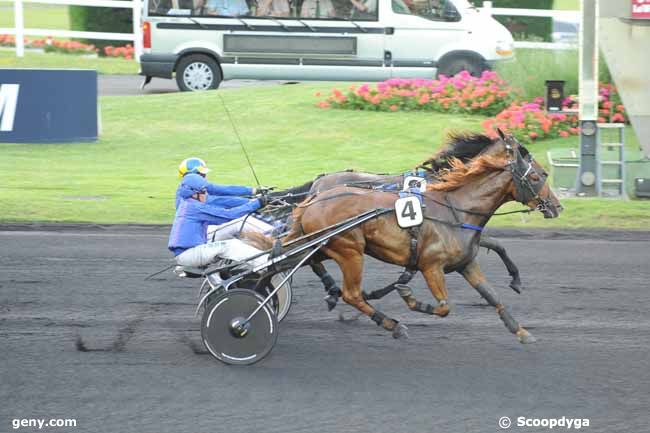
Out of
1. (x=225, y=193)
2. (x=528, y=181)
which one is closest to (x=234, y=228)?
(x=225, y=193)

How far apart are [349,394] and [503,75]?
12.7 meters

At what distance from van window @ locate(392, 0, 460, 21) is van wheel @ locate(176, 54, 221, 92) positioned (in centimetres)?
366

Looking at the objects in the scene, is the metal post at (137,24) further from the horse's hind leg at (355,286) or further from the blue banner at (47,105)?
the horse's hind leg at (355,286)

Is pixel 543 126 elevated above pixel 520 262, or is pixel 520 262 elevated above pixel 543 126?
pixel 543 126

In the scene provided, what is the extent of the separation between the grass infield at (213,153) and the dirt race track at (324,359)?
2.42 metres

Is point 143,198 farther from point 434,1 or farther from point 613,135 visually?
point 434,1

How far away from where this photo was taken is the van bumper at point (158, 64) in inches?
790

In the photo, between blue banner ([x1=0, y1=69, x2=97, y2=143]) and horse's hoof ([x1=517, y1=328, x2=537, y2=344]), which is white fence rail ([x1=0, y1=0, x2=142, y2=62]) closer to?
blue banner ([x1=0, y1=69, x2=97, y2=143])

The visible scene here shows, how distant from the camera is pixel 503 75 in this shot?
18469mm

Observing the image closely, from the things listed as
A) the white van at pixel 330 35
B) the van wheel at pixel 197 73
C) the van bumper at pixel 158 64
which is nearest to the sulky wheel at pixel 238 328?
the white van at pixel 330 35

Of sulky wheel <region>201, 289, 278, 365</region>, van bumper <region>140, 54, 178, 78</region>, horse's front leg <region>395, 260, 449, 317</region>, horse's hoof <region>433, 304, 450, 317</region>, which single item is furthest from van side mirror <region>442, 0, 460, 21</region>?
sulky wheel <region>201, 289, 278, 365</region>

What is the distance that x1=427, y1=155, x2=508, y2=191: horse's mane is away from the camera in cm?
771

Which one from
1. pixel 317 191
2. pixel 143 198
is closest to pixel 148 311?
pixel 317 191

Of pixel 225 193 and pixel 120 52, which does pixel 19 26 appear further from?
pixel 225 193
